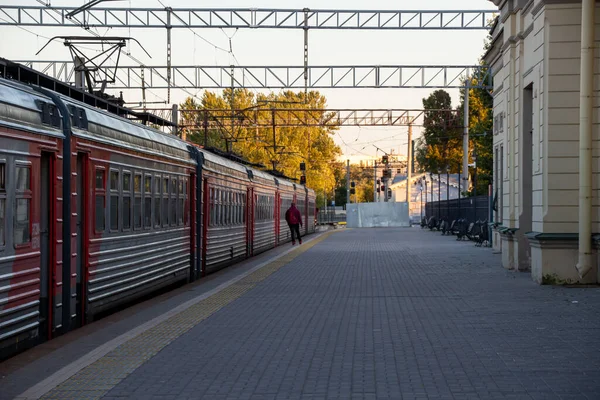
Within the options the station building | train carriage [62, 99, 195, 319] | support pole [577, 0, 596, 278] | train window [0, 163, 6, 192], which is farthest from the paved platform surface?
train window [0, 163, 6, 192]

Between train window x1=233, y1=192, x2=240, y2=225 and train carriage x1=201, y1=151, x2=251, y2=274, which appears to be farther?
train window x1=233, y1=192, x2=240, y2=225

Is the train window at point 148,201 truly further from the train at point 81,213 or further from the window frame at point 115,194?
the window frame at point 115,194

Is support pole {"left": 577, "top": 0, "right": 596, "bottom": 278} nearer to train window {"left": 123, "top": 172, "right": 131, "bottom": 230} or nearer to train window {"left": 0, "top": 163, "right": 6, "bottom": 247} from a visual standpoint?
train window {"left": 123, "top": 172, "right": 131, "bottom": 230}

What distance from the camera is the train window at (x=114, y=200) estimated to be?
13.3m

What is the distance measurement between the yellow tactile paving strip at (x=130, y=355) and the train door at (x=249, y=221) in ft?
42.3

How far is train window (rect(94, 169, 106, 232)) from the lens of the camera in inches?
495

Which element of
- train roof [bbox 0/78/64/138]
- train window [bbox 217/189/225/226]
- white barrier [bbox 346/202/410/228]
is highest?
train roof [bbox 0/78/64/138]

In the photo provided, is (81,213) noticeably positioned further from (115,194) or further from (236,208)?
(236,208)

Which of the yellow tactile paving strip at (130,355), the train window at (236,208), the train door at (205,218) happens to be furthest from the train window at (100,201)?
the train window at (236,208)

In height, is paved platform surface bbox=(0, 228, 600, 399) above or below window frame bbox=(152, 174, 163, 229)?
below

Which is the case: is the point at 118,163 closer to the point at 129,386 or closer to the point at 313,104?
the point at 129,386

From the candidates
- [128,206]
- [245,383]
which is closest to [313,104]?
[128,206]

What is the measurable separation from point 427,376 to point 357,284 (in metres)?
10.0

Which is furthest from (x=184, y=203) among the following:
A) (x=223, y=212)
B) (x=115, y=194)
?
(x=115, y=194)
